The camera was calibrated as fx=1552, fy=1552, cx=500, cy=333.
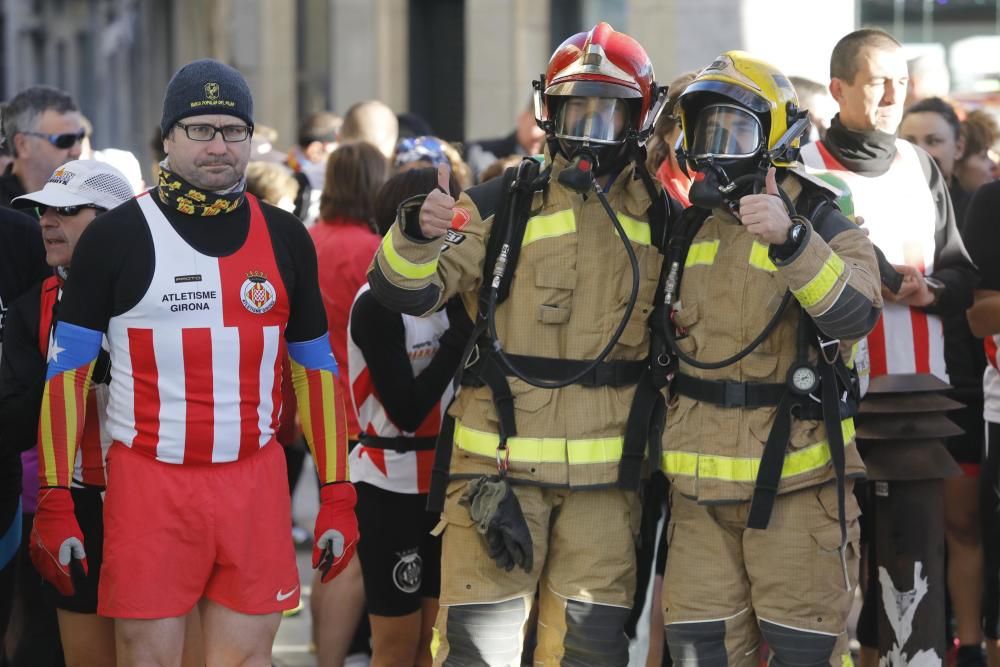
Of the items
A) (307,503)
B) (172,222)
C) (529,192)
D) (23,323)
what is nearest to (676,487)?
(529,192)

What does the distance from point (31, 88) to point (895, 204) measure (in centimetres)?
343

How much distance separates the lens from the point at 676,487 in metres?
4.27

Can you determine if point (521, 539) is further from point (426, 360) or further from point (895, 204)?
point (895, 204)

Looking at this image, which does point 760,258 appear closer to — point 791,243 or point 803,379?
point 791,243

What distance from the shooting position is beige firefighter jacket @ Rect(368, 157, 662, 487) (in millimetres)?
4223

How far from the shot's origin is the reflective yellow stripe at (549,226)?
434 cm

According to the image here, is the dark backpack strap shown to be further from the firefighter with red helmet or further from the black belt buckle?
the black belt buckle

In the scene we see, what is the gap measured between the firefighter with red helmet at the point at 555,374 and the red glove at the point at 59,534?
3.24ft

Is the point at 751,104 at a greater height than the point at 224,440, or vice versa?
the point at 751,104

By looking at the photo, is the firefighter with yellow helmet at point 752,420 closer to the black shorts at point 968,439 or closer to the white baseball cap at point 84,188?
the white baseball cap at point 84,188

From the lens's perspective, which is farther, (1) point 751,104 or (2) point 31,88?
(2) point 31,88

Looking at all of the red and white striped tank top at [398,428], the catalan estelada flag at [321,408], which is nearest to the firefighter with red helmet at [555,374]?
the catalan estelada flag at [321,408]

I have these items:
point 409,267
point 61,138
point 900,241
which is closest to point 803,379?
point 409,267

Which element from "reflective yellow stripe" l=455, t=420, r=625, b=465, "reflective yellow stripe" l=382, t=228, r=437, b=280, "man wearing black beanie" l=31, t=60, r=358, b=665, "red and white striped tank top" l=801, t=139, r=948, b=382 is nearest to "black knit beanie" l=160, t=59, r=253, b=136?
"man wearing black beanie" l=31, t=60, r=358, b=665
